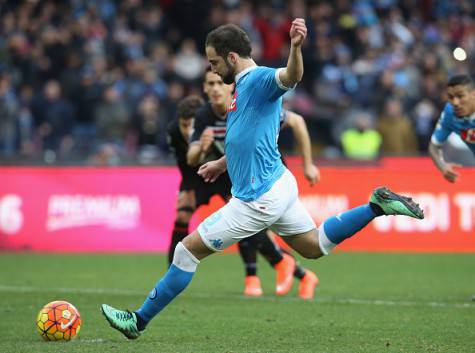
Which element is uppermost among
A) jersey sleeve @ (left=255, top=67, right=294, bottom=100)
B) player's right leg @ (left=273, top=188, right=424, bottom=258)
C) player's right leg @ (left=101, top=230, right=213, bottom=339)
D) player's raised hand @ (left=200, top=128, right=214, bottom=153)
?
jersey sleeve @ (left=255, top=67, right=294, bottom=100)

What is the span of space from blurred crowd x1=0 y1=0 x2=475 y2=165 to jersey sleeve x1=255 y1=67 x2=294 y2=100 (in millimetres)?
11692

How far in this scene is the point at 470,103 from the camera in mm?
10133

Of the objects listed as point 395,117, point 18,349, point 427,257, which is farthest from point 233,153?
point 395,117

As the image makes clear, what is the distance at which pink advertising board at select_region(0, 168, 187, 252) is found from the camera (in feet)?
53.5

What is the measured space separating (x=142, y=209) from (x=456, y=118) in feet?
24.0

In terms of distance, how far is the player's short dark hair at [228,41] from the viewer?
6922 millimetres

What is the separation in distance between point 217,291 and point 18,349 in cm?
424

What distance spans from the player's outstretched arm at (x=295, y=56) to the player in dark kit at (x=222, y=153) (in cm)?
309

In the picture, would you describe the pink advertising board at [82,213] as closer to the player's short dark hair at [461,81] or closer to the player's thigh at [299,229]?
the player's short dark hair at [461,81]

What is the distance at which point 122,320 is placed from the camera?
7293 millimetres

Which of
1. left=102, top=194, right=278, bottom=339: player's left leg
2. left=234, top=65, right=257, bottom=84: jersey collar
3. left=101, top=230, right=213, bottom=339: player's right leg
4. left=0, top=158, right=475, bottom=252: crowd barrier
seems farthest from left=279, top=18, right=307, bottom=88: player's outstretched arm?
left=0, top=158, right=475, bottom=252: crowd barrier

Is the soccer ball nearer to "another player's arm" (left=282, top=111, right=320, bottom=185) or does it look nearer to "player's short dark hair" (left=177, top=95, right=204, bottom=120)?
"another player's arm" (left=282, top=111, right=320, bottom=185)

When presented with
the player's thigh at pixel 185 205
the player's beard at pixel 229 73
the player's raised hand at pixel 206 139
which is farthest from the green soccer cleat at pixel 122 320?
the player's thigh at pixel 185 205

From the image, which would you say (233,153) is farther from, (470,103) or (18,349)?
(470,103)
